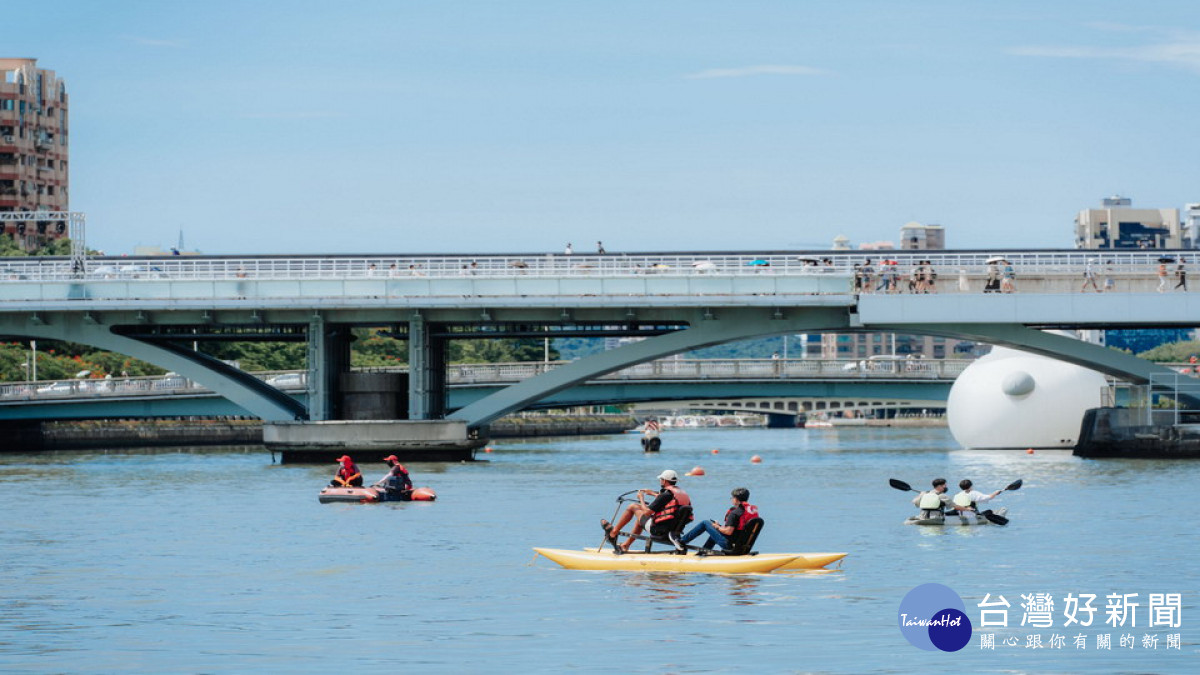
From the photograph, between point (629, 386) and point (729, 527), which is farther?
point (629, 386)

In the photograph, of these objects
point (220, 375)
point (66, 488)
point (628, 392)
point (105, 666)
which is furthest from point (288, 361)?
point (105, 666)

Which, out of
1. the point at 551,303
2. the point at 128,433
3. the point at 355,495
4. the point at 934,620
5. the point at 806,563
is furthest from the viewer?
the point at 128,433

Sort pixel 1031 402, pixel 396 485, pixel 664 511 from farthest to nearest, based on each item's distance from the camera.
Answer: pixel 1031 402
pixel 396 485
pixel 664 511

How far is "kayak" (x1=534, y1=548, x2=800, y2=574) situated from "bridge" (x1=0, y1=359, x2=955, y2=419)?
69476mm

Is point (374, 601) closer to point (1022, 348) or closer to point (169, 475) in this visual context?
point (169, 475)

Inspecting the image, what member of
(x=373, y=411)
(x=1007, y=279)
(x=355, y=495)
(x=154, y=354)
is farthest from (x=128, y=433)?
(x=355, y=495)

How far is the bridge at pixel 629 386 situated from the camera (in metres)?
105

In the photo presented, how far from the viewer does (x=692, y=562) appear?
118 ft

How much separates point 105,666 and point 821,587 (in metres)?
12.8

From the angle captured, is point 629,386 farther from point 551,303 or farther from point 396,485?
point 396,485

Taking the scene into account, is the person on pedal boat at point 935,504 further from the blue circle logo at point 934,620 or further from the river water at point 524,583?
the blue circle logo at point 934,620

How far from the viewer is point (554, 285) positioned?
81.8 meters

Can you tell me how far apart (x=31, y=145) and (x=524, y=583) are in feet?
535

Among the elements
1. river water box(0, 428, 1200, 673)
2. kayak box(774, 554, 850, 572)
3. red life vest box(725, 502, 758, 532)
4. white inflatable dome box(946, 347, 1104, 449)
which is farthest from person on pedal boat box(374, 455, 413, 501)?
white inflatable dome box(946, 347, 1104, 449)
